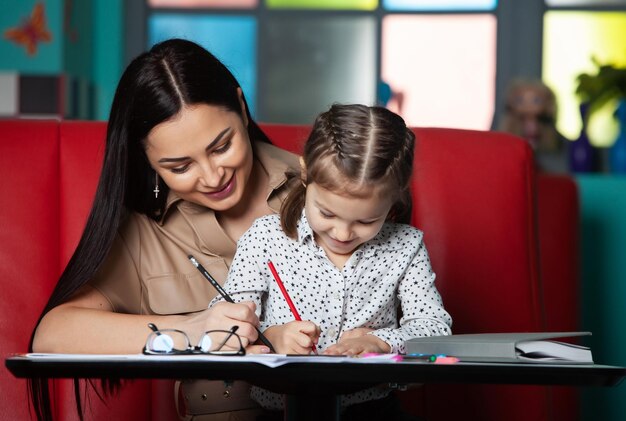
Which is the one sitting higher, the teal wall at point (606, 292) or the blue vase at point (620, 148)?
the blue vase at point (620, 148)

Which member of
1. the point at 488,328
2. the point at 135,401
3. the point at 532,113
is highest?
the point at 532,113

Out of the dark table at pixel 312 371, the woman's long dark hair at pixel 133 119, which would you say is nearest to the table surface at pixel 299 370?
the dark table at pixel 312 371

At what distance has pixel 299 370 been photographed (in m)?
1.04

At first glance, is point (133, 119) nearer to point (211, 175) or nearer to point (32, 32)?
point (211, 175)

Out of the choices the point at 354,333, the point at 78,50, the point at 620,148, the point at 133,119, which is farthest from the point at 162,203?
the point at 78,50

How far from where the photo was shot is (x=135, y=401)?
1922 millimetres

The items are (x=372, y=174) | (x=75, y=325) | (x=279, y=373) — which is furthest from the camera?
(x=75, y=325)

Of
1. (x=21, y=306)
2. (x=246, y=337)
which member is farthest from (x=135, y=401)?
(x=246, y=337)

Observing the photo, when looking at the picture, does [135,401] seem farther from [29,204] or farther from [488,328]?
[488,328]

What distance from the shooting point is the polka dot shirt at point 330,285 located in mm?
1559

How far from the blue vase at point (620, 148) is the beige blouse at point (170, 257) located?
1724 millimetres

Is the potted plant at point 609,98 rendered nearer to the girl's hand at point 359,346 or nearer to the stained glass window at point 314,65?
the stained glass window at point 314,65

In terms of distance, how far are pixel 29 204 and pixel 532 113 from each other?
2.15 meters

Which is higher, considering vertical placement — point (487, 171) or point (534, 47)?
point (534, 47)
